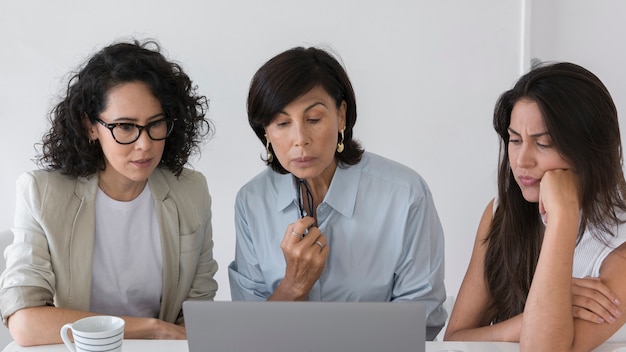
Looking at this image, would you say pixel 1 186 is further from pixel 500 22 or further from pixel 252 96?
pixel 500 22

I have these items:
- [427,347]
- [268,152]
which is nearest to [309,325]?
[427,347]

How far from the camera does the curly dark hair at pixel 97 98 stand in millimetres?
1906

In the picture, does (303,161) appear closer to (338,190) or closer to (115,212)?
(338,190)

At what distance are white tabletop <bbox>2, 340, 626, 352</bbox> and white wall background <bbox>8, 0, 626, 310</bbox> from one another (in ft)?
4.61

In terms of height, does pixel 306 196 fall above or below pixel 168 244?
above

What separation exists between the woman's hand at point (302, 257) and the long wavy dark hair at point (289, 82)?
0.95 ft

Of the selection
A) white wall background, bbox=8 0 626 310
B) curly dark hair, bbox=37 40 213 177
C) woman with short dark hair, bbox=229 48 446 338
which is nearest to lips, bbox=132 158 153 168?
curly dark hair, bbox=37 40 213 177

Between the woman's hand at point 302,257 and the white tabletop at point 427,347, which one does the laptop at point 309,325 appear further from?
the woman's hand at point 302,257

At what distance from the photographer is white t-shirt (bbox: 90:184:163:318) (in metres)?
1.99

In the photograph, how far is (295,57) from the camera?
1854 mm

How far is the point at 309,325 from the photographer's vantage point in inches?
51.4

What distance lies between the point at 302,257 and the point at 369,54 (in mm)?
1324

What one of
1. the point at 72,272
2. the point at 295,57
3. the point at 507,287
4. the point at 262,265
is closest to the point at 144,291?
the point at 72,272

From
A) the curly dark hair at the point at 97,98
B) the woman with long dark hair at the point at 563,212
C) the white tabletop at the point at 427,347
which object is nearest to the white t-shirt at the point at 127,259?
the curly dark hair at the point at 97,98
